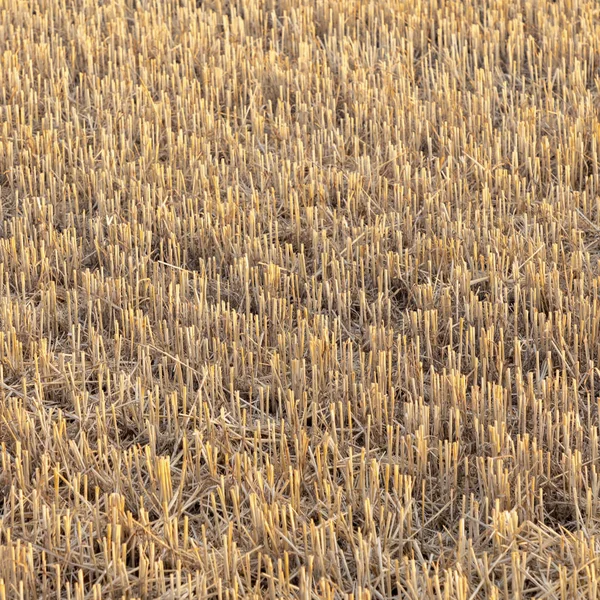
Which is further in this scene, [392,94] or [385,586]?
[392,94]

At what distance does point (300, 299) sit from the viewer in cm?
413

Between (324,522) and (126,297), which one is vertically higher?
(126,297)

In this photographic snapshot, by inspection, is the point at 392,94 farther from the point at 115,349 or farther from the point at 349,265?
the point at 115,349

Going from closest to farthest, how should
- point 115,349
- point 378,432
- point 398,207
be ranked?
point 378,432
point 115,349
point 398,207

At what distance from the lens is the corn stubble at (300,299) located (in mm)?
2850

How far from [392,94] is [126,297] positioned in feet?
7.39

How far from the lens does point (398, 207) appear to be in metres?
4.69


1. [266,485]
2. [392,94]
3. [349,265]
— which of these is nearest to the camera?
[266,485]

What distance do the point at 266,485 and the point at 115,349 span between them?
946 millimetres

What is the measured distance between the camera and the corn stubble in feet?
9.35

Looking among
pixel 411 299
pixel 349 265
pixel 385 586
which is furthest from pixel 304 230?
→ pixel 385 586

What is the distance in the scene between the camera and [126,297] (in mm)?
4027

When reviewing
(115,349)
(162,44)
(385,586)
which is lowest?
(385,586)

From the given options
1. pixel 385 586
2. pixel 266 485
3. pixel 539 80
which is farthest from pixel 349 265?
pixel 539 80
